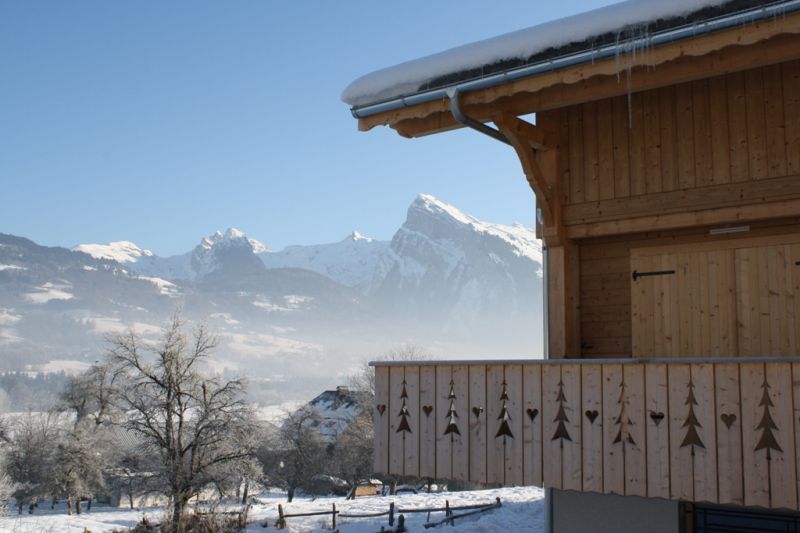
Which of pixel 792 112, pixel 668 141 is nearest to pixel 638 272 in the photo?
pixel 668 141

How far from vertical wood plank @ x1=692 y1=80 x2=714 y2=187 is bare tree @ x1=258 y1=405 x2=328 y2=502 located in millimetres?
50379

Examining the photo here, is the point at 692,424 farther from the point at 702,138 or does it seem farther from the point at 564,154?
the point at 564,154

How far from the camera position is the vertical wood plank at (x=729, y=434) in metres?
6.59

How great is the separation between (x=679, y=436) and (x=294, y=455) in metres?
54.8

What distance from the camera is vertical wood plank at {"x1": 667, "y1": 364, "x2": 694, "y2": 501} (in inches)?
269

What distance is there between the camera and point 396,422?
880 cm

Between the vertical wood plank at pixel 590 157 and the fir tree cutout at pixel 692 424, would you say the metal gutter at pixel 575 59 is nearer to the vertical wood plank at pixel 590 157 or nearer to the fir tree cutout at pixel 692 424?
the vertical wood plank at pixel 590 157

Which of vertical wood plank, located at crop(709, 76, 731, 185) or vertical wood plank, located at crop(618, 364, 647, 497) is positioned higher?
vertical wood plank, located at crop(709, 76, 731, 185)

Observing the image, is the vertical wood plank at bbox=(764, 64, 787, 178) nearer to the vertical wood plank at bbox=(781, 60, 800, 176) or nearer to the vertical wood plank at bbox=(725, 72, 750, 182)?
the vertical wood plank at bbox=(781, 60, 800, 176)

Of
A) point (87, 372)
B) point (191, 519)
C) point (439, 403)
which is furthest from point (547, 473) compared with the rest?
point (87, 372)

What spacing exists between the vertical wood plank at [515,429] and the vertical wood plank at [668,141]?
→ 2.90 metres

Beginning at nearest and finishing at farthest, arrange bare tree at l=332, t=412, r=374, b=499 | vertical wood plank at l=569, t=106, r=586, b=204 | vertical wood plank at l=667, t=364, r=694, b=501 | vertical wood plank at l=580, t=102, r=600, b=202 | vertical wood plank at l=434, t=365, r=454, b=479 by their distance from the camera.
A: vertical wood plank at l=667, t=364, r=694, b=501 → vertical wood plank at l=434, t=365, r=454, b=479 → vertical wood plank at l=580, t=102, r=600, b=202 → vertical wood plank at l=569, t=106, r=586, b=204 → bare tree at l=332, t=412, r=374, b=499

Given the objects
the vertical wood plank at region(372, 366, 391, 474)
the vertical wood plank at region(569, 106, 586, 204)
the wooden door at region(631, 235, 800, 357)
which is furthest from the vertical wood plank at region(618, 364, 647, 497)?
the vertical wood plank at region(569, 106, 586, 204)

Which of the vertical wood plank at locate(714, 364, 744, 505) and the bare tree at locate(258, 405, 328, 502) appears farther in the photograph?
the bare tree at locate(258, 405, 328, 502)
